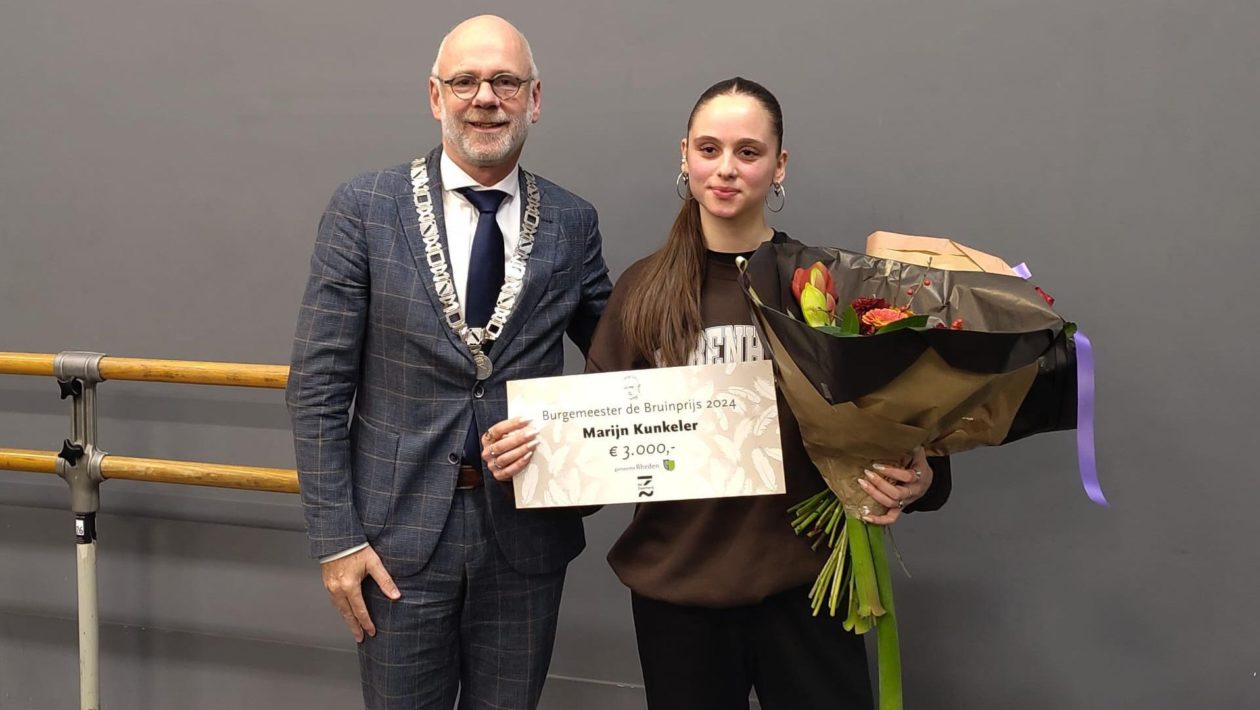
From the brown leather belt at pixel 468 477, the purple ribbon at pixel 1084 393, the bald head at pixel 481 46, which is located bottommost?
the brown leather belt at pixel 468 477

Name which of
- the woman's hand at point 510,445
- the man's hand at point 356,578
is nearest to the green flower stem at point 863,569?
the woman's hand at point 510,445

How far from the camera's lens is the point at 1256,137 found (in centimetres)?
181

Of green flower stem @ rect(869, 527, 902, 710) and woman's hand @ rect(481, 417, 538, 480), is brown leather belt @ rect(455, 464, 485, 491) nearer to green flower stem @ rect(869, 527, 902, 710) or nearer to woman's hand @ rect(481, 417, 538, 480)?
woman's hand @ rect(481, 417, 538, 480)

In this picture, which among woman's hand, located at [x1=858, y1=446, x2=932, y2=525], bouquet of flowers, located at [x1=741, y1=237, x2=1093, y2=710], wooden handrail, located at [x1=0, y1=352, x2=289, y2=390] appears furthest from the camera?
wooden handrail, located at [x1=0, y1=352, x2=289, y2=390]

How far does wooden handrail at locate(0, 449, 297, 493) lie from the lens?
82.2 inches

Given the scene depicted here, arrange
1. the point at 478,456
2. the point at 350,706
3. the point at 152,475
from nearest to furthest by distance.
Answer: the point at 478,456 → the point at 152,475 → the point at 350,706

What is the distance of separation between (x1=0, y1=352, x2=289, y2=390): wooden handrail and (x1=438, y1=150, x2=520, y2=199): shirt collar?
68 cm

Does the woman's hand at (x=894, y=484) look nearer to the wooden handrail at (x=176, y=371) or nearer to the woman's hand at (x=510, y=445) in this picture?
the woman's hand at (x=510, y=445)

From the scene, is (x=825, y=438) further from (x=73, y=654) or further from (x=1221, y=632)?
(x=73, y=654)

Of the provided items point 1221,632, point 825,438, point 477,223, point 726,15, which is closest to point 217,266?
point 477,223

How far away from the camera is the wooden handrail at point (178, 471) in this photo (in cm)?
209

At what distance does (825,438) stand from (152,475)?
1.49 m

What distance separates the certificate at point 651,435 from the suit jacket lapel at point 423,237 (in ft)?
0.45

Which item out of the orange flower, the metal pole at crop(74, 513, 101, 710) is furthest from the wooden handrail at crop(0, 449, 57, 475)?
the orange flower
